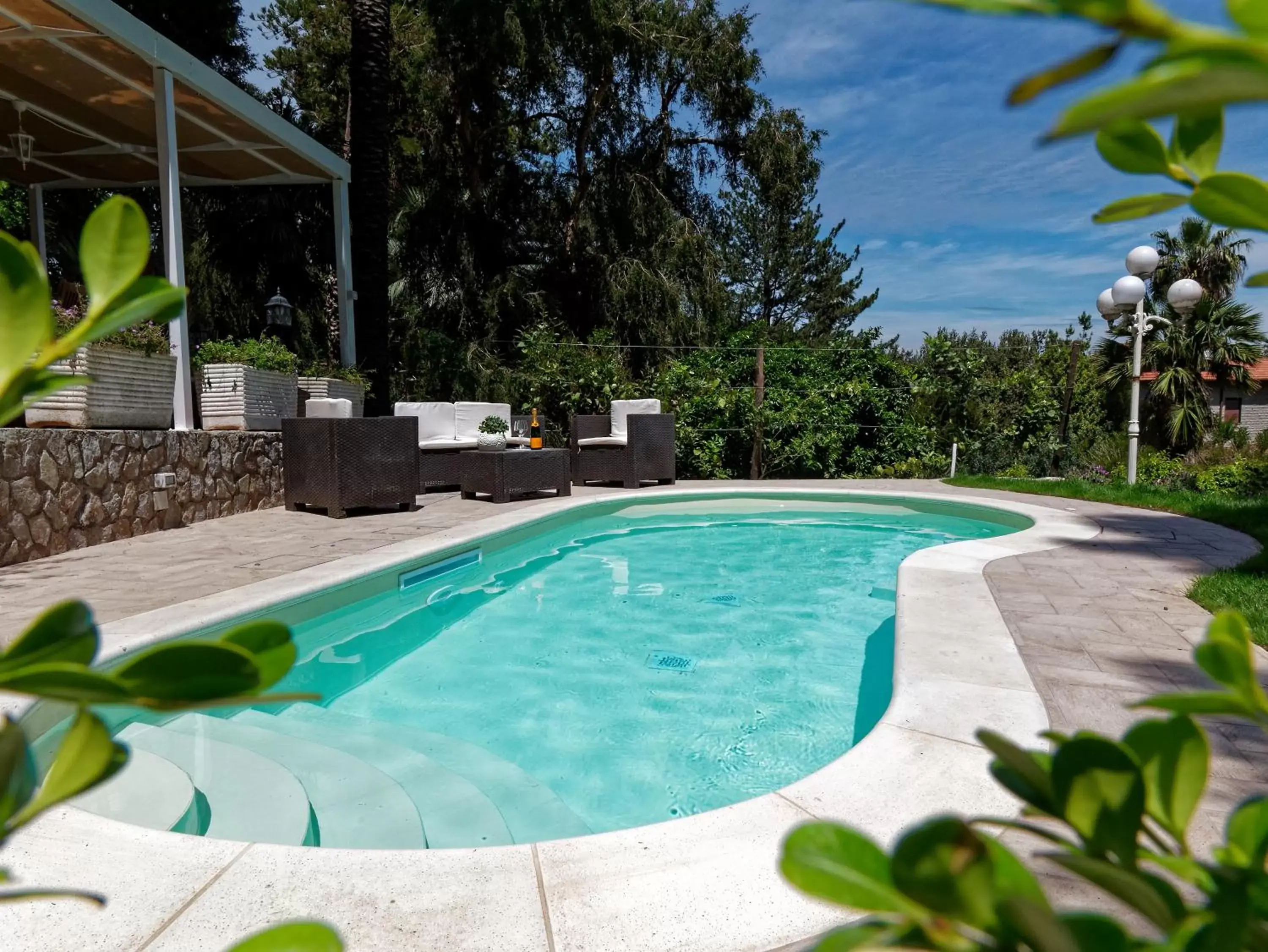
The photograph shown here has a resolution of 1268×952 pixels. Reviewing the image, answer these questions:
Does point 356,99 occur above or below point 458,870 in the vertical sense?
above

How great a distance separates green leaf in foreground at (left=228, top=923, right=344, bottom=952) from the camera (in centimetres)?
29

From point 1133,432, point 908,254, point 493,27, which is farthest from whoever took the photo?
point 908,254

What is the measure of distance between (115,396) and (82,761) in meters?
6.40

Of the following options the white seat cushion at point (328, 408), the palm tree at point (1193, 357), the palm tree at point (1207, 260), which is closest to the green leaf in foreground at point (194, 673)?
the white seat cushion at point (328, 408)

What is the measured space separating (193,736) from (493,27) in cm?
1325

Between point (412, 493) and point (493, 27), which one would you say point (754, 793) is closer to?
point (412, 493)

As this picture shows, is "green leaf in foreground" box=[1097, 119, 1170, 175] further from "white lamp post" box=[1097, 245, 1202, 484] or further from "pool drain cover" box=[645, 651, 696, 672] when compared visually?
"white lamp post" box=[1097, 245, 1202, 484]

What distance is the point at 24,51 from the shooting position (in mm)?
6398

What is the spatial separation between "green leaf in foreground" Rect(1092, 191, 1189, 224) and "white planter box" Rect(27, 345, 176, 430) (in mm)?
5828

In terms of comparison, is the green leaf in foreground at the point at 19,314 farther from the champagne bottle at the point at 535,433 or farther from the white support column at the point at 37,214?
the white support column at the point at 37,214

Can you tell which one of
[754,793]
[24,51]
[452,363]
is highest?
[24,51]

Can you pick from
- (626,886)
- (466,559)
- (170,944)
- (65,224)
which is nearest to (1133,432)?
(466,559)

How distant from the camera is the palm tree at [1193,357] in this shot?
17.4 meters

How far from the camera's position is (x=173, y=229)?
6.36 meters
